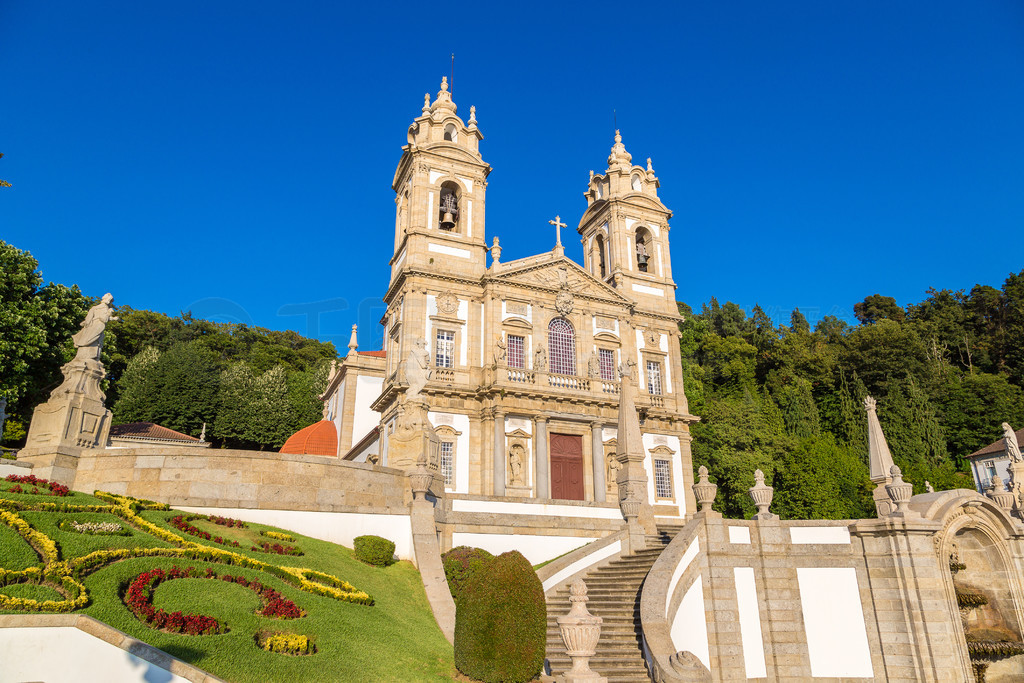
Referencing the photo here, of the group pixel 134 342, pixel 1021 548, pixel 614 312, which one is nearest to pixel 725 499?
pixel 614 312

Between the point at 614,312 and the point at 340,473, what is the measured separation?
871 inches

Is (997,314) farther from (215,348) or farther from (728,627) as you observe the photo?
(215,348)

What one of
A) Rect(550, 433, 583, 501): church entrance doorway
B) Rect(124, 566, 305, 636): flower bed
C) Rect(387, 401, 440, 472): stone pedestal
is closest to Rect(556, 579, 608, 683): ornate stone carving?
Rect(124, 566, 305, 636): flower bed

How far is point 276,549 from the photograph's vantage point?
12.4 m

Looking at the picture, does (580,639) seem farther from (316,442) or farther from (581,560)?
(316,442)

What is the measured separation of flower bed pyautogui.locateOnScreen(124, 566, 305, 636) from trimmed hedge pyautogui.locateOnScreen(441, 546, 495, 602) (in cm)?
487

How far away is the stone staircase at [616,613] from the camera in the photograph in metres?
12.7

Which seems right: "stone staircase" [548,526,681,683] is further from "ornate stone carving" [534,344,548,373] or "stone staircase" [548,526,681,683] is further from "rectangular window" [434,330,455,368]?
"rectangular window" [434,330,455,368]

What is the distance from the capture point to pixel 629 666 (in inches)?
501

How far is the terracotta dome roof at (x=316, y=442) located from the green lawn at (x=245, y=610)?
26017 millimetres

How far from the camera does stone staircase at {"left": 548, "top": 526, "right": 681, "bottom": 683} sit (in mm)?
12734

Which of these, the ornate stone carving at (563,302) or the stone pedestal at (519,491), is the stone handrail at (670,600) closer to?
the stone pedestal at (519,491)

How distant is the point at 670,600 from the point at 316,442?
93.8ft

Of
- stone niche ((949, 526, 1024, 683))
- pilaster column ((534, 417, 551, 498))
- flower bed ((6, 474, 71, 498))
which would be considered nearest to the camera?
flower bed ((6, 474, 71, 498))
